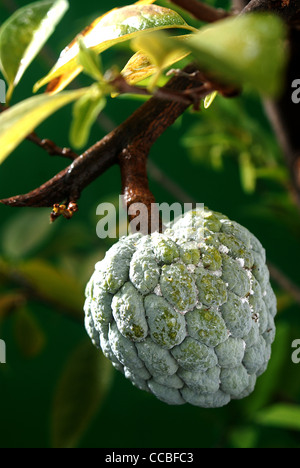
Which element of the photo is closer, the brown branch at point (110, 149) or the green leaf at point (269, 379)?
the brown branch at point (110, 149)

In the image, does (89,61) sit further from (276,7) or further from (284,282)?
(284,282)

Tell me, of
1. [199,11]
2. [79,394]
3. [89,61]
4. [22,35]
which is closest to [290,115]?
[199,11]

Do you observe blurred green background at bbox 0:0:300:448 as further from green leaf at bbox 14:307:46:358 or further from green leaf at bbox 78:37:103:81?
green leaf at bbox 78:37:103:81

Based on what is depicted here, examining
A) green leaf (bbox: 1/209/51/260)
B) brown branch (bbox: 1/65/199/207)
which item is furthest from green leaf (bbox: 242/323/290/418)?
brown branch (bbox: 1/65/199/207)

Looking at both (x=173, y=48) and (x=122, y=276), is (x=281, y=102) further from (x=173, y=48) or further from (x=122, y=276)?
(x=173, y=48)

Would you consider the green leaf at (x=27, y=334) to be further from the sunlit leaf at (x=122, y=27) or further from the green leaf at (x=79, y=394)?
the sunlit leaf at (x=122, y=27)

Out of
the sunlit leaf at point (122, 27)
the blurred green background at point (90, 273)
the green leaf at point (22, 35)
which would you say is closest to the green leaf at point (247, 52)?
the sunlit leaf at point (122, 27)
